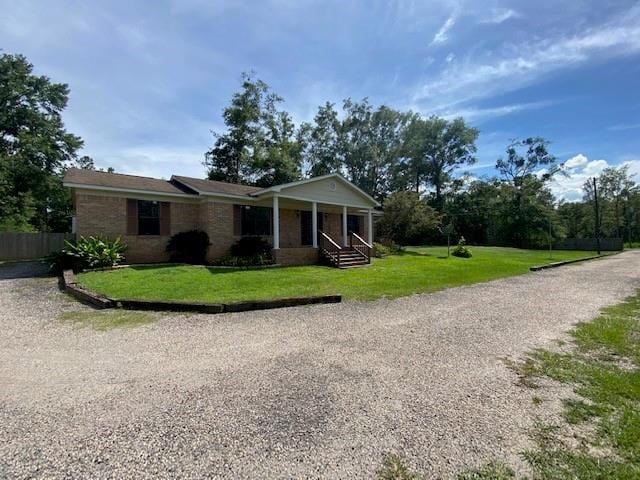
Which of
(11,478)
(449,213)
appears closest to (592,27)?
(11,478)

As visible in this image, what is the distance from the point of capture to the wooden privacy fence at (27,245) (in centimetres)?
1661

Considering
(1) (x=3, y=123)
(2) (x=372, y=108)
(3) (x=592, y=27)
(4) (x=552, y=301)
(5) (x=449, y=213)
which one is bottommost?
(4) (x=552, y=301)

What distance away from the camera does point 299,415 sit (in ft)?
9.23

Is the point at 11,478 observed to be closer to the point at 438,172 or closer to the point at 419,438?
the point at 419,438

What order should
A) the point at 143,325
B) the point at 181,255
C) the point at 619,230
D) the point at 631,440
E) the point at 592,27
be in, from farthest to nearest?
the point at 619,230 → the point at 181,255 → the point at 592,27 → the point at 143,325 → the point at 631,440

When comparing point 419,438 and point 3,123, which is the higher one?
point 3,123

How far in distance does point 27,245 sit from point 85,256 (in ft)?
30.4

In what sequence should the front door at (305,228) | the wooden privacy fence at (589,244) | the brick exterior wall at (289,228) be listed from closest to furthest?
the brick exterior wall at (289,228), the front door at (305,228), the wooden privacy fence at (589,244)

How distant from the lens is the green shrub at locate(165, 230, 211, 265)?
1452 centimetres

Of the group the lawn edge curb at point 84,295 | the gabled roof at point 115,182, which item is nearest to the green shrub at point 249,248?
the gabled roof at point 115,182

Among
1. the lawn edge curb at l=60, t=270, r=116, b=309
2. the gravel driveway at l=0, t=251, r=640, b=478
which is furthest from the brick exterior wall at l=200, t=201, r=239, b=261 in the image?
the gravel driveway at l=0, t=251, r=640, b=478

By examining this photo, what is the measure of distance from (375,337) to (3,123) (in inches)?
1387

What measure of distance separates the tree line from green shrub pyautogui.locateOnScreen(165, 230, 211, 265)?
15552 mm

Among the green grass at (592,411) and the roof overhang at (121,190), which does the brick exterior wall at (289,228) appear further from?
the green grass at (592,411)
